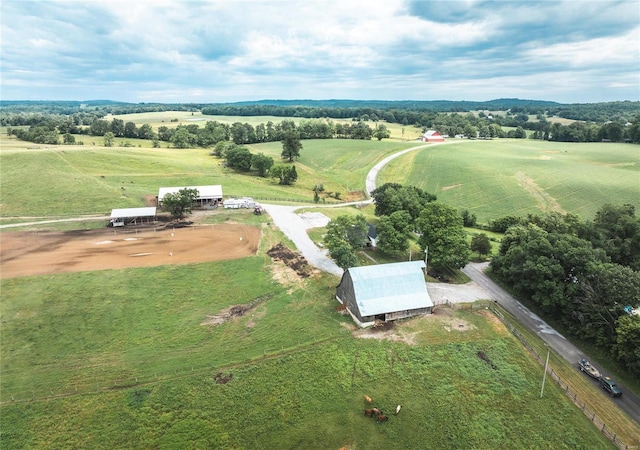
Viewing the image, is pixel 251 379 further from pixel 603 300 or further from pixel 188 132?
pixel 188 132

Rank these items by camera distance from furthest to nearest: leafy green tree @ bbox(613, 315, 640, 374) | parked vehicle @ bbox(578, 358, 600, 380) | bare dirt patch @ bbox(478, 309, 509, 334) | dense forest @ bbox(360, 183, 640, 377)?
1. bare dirt patch @ bbox(478, 309, 509, 334)
2. dense forest @ bbox(360, 183, 640, 377)
3. parked vehicle @ bbox(578, 358, 600, 380)
4. leafy green tree @ bbox(613, 315, 640, 374)

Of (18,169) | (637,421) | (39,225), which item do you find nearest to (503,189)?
(637,421)

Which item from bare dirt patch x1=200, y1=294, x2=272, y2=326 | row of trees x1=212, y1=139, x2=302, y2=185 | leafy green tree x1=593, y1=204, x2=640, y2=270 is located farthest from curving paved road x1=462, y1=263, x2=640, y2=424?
row of trees x1=212, y1=139, x2=302, y2=185

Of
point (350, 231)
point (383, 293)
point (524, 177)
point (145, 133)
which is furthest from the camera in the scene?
point (145, 133)

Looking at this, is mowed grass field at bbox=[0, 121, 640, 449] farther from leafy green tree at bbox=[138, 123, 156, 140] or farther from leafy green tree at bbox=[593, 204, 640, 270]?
leafy green tree at bbox=[138, 123, 156, 140]

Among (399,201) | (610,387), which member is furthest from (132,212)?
(610,387)

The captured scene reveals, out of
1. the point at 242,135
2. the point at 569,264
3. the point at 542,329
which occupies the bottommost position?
the point at 542,329

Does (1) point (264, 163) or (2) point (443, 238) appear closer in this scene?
(2) point (443, 238)
